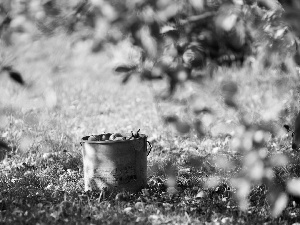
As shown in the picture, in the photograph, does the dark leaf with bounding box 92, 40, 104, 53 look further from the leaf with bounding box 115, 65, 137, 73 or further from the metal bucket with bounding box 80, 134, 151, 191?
the metal bucket with bounding box 80, 134, 151, 191

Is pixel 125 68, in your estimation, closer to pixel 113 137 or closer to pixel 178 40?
pixel 178 40

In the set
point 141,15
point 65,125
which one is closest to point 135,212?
point 141,15

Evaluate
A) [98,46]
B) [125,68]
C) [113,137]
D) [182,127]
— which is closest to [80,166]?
[113,137]

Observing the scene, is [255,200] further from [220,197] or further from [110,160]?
[110,160]

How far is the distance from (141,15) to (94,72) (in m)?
5.40

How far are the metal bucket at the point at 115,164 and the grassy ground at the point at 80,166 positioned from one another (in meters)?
0.08

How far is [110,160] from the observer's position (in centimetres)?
314

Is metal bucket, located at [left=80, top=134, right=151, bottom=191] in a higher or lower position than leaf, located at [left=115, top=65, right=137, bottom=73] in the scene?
lower

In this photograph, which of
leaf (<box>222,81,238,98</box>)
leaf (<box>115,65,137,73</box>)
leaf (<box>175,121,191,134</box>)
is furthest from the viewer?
leaf (<box>115,65,137,73</box>)

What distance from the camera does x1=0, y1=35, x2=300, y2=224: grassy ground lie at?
2.70m

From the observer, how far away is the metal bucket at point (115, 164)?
3129 mm

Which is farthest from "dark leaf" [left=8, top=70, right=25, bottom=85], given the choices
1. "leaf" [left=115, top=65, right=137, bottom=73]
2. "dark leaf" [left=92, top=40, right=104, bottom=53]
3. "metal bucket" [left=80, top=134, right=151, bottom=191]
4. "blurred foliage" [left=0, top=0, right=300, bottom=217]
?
"metal bucket" [left=80, top=134, right=151, bottom=191]

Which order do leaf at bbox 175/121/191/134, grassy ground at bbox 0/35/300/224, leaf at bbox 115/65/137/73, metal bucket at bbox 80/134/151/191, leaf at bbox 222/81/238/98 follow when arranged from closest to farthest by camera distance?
leaf at bbox 222/81/238/98, leaf at bbox 175/121/191/134, leaf at bbox 115/65/137/73, grassy ground at bbox 0/35/300/224, metal bucket at bbox 80/134/151/191

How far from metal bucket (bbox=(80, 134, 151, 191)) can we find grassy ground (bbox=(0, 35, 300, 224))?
0.08 m
